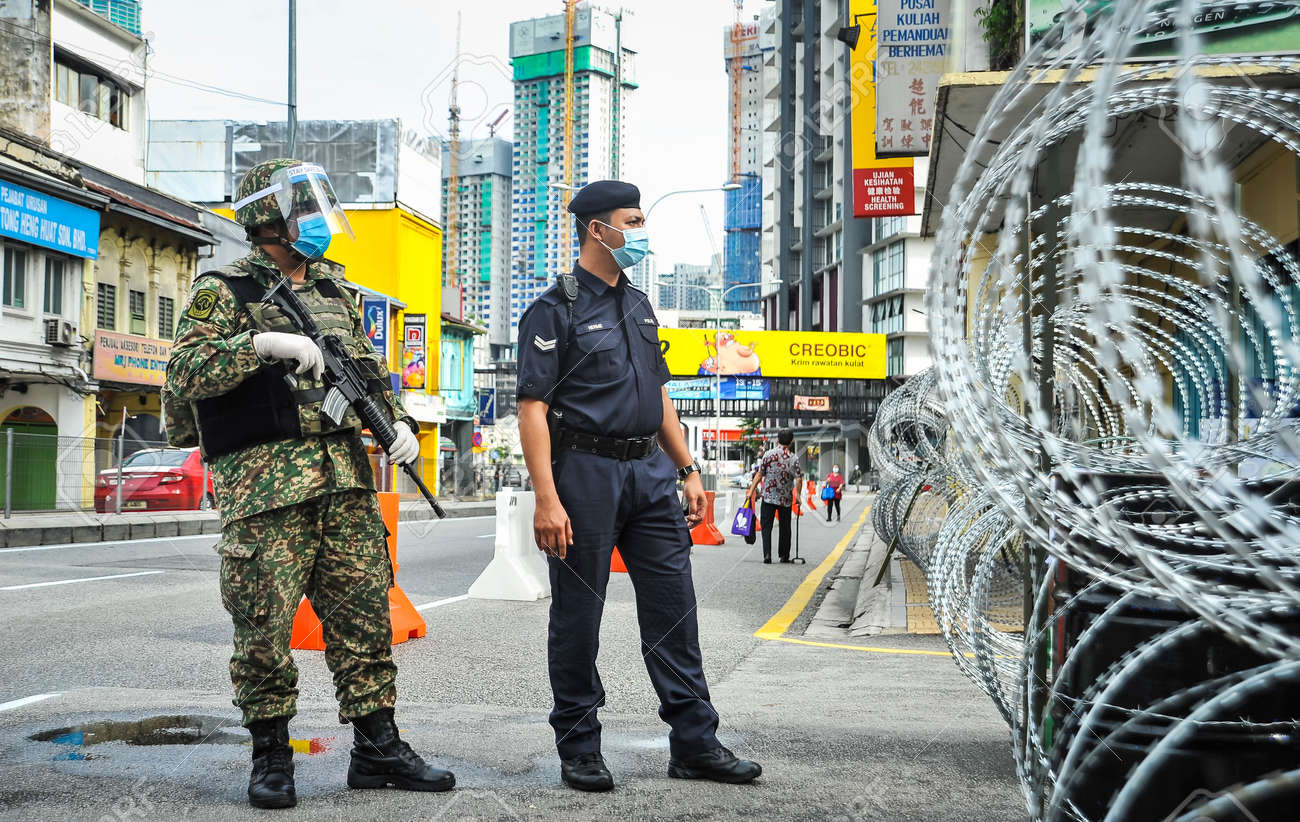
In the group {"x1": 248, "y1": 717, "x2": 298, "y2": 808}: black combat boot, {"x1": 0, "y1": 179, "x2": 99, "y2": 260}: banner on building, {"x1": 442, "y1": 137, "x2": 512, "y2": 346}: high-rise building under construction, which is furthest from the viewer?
{"x1": 442, "y1": 137, "x2": 512, "y2": 346}: high-rise building under construction

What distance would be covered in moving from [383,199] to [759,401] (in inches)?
920

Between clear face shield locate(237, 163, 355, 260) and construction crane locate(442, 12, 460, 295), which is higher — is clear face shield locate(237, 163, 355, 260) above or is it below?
below

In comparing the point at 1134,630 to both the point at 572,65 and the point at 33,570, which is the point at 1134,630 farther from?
the point at 572,65

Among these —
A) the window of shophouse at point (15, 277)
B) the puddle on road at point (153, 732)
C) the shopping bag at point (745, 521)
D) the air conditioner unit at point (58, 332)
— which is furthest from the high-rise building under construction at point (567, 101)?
the puddle on road at point (153, 732)

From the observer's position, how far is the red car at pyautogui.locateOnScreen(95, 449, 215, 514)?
2103 cm

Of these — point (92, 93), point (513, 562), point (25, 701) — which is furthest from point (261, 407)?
point (92, 93)

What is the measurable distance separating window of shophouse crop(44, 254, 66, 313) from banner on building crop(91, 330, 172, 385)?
113cm

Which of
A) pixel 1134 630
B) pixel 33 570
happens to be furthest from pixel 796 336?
pixel 1134 630

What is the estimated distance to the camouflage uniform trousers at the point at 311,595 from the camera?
3.73m

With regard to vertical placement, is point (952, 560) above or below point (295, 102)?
below

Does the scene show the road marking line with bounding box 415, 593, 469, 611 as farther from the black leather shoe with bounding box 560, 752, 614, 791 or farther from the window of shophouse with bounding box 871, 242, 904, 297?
the window of shophouse with bounding box 871, 242, 904, 297

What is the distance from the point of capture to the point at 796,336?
6181cm

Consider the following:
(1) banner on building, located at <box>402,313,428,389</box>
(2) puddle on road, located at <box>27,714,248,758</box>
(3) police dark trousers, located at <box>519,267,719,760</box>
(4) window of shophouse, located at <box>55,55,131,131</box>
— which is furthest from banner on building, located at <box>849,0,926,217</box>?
(1) banner on building, located at <box>402,313,428,389</box>

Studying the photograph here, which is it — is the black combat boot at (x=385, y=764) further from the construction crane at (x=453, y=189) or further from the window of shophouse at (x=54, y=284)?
the construction crane at (x=453, y=189)
